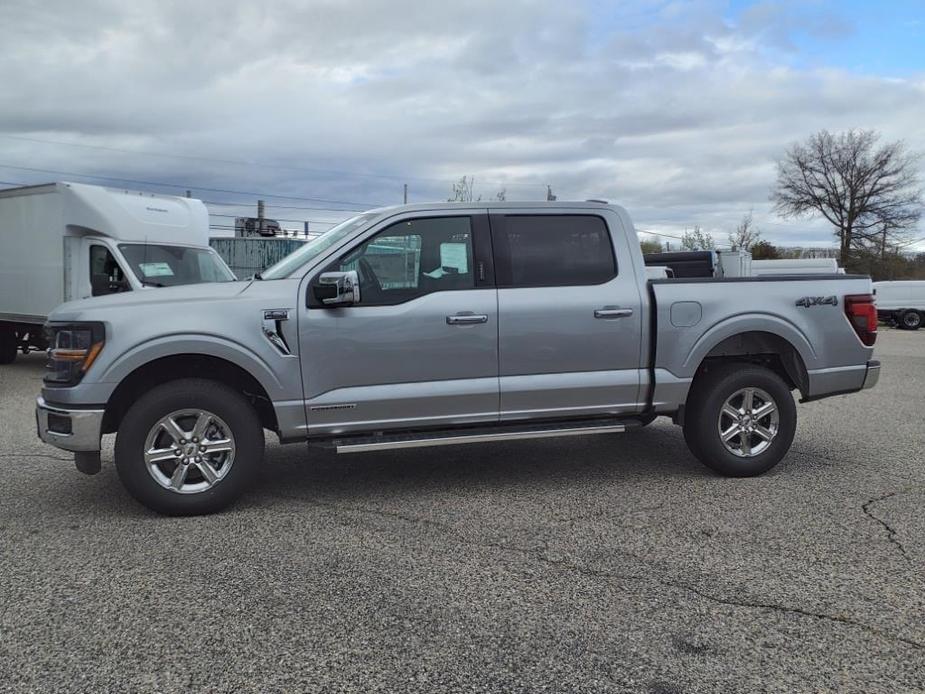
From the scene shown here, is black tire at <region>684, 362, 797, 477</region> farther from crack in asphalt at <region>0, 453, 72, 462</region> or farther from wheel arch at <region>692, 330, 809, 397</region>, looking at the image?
crack in asphalt at <region>0, 453, 72, 462</region>

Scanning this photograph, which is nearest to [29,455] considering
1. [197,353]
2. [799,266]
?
[197,353]

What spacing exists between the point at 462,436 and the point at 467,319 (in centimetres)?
78

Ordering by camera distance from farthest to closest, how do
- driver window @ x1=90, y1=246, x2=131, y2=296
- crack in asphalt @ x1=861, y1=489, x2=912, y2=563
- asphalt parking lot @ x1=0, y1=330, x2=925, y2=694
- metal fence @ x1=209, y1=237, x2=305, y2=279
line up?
metal fence @ x1=209, y1=237, x2=305, y2=279, driver window @ x1=90, y1=246, x2=131, y2=296, crack in asphalt @ x1=861, y1=489, x2=912, y2=563, asphalt parking lot @ x1=0, y1=330, x2=925, y2=694

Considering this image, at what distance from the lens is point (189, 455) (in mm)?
4680

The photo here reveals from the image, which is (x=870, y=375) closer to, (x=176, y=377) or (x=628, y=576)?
(x=628, y=576)

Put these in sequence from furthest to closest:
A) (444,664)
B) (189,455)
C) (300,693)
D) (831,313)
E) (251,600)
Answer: (831,313) < (189,455) < (251,600) < (444,664) < (300,693)

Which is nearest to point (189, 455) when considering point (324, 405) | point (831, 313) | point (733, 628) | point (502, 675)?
point (324, 405)

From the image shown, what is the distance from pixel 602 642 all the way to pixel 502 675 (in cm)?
49

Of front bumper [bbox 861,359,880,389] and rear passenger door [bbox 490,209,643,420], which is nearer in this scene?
rear passenger door [bbox 490,209,643,420]

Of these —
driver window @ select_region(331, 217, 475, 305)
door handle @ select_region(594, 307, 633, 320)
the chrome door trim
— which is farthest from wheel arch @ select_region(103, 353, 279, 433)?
door handle @ select_region(594, 307, 633, 320)

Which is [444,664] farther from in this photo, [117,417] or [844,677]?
[117,417]

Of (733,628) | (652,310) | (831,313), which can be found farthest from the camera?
(831,313)

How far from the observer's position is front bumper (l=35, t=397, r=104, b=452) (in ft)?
14.9

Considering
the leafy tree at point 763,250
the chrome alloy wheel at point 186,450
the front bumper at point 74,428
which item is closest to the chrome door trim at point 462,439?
the chrome alloy wheel at point 186,450
